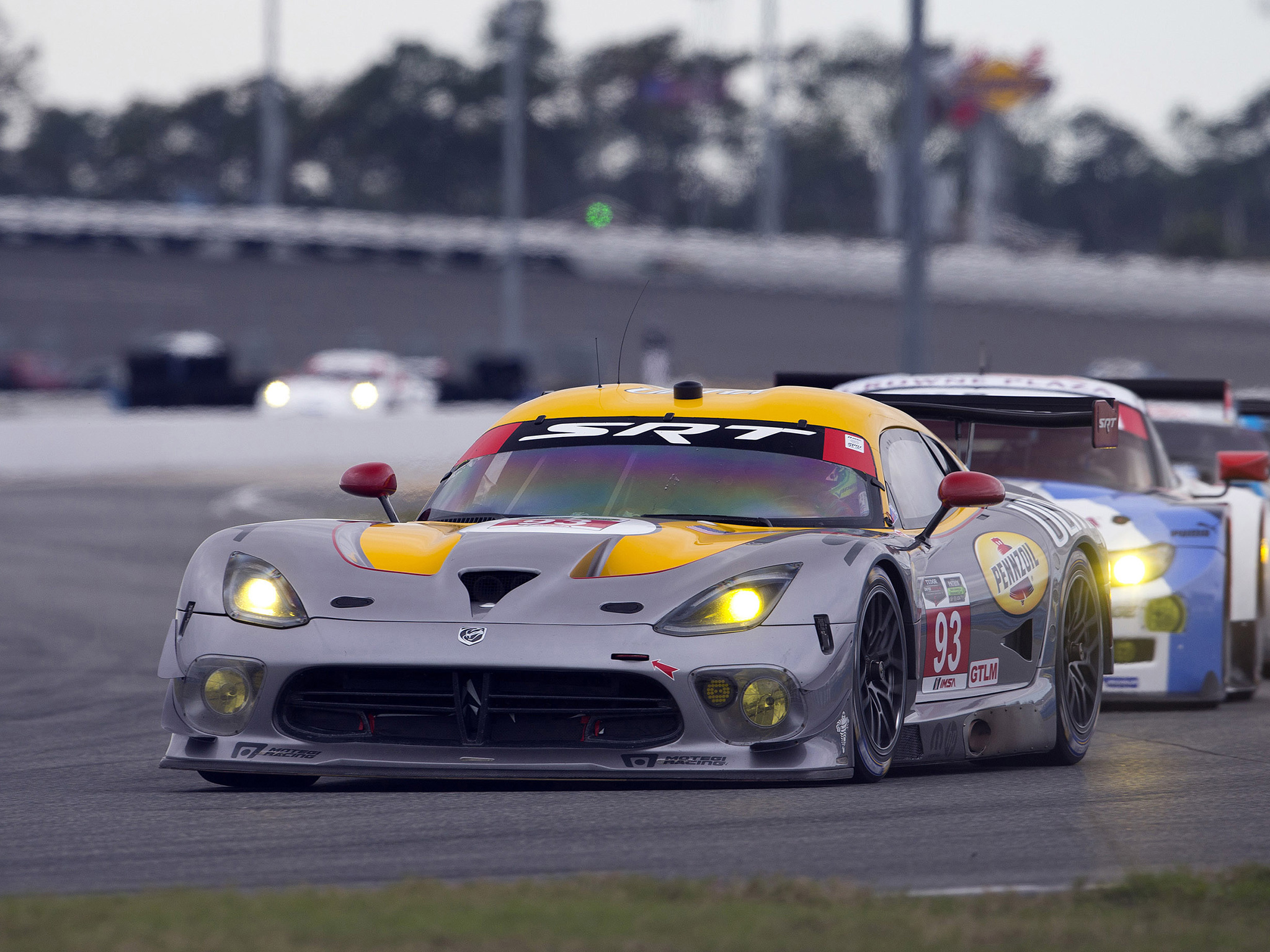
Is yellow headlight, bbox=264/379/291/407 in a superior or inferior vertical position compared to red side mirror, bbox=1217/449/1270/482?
inferior

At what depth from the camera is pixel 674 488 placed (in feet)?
23.0

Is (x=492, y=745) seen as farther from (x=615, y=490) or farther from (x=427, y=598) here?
(x=615, y=490)

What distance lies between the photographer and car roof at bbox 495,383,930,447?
7402 mm

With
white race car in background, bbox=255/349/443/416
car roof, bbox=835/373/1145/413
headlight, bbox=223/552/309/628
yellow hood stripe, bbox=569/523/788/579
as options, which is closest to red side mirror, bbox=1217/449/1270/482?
car roof, bbox=835/373/1145/413

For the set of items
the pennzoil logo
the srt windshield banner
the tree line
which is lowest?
the pennzoil logo

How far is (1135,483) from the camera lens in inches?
392

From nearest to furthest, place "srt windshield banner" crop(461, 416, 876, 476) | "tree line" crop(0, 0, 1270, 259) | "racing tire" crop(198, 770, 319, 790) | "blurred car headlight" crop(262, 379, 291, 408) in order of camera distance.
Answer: "racing tire" crop(198, 770, 319, 790), "srt windshield banner" crop(461, 416, 876, 476), "blurred car headlight" crop(262, 379, 291, 408), "tree line" crop(0, 0, 1270, 259)

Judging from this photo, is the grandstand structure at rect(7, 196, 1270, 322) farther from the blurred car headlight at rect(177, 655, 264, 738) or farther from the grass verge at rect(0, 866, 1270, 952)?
the grass verge at rect(0, 866, 1270, 952)

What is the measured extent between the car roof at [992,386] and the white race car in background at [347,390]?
2587cm

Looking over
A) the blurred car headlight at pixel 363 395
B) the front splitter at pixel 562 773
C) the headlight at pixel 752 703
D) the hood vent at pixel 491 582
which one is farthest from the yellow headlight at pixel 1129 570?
the blurred car headlight at pixel 363 395

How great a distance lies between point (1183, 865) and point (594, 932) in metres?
1.77

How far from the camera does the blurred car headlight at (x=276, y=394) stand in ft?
130

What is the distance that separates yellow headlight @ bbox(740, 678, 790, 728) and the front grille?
20 cm

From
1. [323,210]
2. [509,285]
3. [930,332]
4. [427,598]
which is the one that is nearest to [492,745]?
[427,598]
